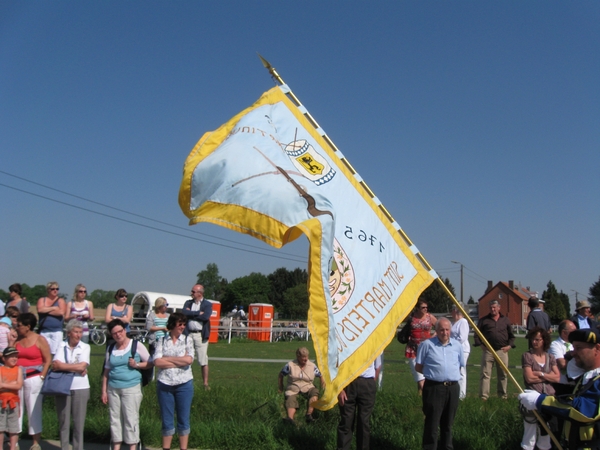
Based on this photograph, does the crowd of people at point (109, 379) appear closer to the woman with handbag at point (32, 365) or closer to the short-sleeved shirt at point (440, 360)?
the woman with handbag at point (32, 365)

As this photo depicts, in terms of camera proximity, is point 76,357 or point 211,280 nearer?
point 76,357

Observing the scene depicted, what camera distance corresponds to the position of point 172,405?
25.1 feet

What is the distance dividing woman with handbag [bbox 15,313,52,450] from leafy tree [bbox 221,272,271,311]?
351 ft

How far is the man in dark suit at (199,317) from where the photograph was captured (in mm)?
10992

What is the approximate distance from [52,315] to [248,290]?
362ft

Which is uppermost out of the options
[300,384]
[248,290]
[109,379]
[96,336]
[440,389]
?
[248,290]

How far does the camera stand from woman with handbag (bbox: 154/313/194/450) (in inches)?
297

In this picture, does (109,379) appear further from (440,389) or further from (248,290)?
(248,290)

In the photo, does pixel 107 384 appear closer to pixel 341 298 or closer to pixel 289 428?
pixel 289 428

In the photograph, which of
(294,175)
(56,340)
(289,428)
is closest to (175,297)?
(56,340)

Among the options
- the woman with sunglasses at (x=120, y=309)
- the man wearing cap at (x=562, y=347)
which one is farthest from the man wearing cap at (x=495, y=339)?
the woman with sunglasses at (x=120, y=309)

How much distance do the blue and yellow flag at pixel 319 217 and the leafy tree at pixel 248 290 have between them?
108819mm

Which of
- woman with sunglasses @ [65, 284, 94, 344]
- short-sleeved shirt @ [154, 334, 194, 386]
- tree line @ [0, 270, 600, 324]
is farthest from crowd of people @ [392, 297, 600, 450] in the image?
tree line @ [0, 270, 600, 324]

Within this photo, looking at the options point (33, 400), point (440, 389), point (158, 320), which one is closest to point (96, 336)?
point (158, 320)
